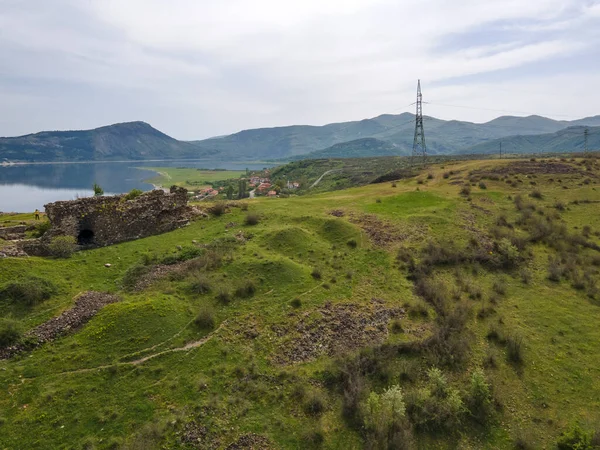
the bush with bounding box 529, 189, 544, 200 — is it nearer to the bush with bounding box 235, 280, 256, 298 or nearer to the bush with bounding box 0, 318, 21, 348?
the bush with bounding box 235, 280, 256, 298

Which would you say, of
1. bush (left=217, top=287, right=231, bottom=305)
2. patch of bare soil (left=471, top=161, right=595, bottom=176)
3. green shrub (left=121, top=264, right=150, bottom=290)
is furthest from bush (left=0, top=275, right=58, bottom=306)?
patch of bare soil (left=471, top=161, right=595, bottom=176)

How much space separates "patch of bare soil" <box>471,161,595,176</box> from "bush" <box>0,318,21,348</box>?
52.9m

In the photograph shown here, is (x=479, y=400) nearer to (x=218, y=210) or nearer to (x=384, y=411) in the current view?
(x=384, y=411)

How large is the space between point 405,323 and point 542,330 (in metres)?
7.82

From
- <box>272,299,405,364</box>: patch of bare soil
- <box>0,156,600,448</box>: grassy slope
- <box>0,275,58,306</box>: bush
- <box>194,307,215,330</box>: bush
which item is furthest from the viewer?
<box>194,307,215,330</box>: bush

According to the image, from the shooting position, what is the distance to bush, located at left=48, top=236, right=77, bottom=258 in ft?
73.9

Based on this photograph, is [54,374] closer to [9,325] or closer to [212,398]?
[9,325]

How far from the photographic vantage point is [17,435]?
12.5 m

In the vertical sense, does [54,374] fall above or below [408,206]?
below

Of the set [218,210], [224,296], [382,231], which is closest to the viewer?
[224,296]

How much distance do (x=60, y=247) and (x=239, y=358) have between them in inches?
580

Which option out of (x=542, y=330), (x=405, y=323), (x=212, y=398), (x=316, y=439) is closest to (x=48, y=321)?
(x=212, y=398)

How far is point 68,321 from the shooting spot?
17016mm

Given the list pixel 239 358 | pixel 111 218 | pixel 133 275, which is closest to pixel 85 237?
pixel 111 218
